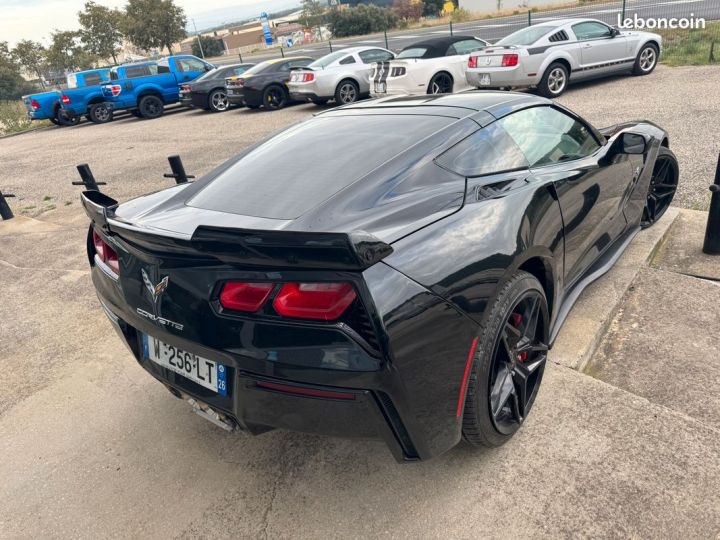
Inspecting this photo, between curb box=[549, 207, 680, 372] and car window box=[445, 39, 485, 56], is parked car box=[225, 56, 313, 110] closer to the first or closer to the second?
car window box=[445, 39, 485, 56]

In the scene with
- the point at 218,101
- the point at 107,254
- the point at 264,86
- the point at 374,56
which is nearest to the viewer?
the point at 107,254

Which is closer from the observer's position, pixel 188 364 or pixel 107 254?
pixel 188 364

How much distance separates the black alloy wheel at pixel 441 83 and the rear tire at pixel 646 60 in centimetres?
395

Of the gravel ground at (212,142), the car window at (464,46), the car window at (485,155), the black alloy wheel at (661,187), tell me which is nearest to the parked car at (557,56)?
the gravel ground at (212,142)

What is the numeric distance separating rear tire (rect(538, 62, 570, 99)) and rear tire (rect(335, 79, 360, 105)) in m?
4.63

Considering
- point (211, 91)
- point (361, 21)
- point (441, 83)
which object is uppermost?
point (361, 21)

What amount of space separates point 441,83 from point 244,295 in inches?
417

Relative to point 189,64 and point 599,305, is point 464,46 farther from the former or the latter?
point 189,64

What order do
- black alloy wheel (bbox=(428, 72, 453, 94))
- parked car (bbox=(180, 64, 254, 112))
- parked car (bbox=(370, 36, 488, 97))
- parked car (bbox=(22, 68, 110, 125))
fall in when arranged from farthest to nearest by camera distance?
parked car (bbox=(22, 68, 110, 125)) < parked car (bbox=(180, 64, 254, 112)) < black alloy wheel (bbox=(428, 72, 453, 94)) < parked car (bbox=(370, 36, 488, 97))

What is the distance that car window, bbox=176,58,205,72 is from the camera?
17.7 m

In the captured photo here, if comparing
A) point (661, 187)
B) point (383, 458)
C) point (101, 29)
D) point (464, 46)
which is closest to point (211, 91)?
point (464, 46)

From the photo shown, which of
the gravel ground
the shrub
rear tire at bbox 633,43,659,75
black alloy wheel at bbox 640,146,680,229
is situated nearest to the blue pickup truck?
the gravel ground

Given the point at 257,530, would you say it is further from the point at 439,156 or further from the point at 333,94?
the point at 333,94

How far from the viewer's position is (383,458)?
7.72ft
